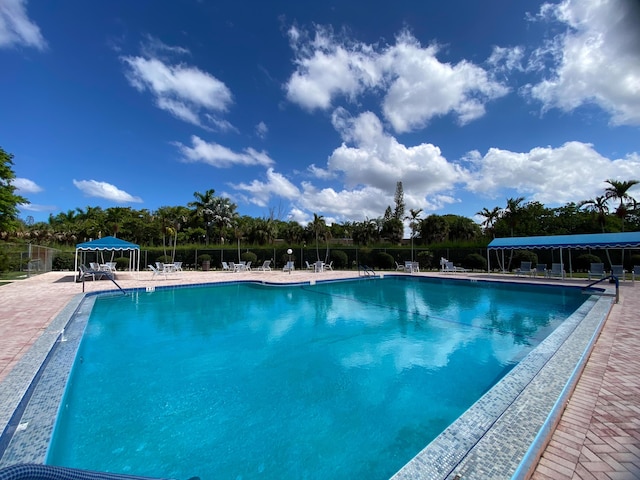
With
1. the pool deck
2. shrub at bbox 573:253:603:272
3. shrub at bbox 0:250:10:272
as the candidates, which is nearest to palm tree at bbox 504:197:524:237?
shrub at bbox 573:253:603:272

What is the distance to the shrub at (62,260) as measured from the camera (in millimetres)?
21266

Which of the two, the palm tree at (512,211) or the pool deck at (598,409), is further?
the palm tree at (512,211)

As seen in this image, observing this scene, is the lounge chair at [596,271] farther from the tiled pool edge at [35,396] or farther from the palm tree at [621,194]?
the tiled pool edge at [35,396]

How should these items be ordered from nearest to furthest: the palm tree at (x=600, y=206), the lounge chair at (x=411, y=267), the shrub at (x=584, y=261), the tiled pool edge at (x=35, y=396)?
the tiled pool edge at (x=35, y=396)
the shrub at (x=584, y=261)
the lounge chair at (x=411, y=267)
the palm tree at (x=600, y=206)

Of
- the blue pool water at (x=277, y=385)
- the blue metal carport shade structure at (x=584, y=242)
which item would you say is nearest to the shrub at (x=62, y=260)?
the blue pool water at (x=277, y=385)

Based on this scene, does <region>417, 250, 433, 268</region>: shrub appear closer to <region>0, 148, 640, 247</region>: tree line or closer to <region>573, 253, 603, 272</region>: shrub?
<region>0, 148, 640, 247</region>: tree line

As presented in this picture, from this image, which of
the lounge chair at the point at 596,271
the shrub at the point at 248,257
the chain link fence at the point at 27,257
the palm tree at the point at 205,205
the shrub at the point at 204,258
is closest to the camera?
the lounge chair at the point at 596,271

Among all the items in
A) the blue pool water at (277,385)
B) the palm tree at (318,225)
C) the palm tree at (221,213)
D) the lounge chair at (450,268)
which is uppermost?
Answer: the palm tree at (221,213)

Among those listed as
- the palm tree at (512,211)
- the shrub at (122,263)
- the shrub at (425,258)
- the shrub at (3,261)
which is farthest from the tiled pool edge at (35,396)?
the palm tree at (512,211)

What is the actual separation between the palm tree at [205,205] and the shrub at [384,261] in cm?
1883

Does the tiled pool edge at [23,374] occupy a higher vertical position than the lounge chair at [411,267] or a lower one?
lower

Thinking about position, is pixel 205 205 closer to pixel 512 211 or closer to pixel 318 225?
pixel 318 225

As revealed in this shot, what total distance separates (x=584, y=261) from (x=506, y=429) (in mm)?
21319

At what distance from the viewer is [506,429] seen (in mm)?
2398
